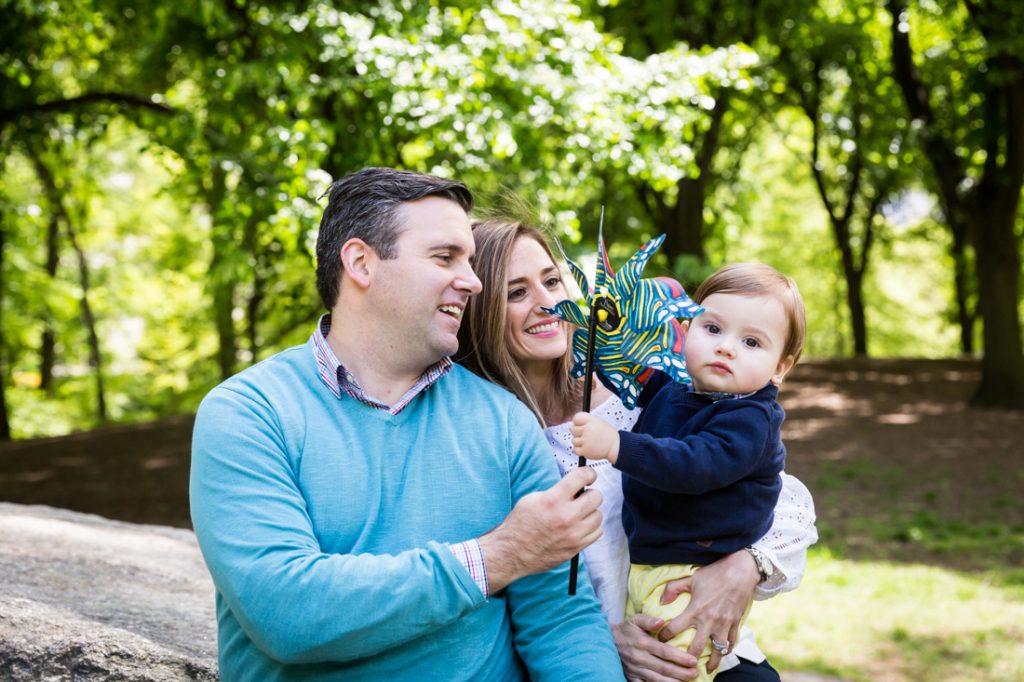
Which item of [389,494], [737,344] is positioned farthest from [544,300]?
[389,494]

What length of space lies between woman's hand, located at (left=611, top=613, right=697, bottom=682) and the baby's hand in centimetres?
54

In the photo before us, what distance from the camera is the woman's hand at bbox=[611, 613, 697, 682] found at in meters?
2.41

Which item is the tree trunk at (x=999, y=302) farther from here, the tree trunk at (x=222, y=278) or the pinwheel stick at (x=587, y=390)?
the pinwheel stick at (x=587, y=390)

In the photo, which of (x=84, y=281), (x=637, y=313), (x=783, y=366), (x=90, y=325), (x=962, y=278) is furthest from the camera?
(x=962, y=278)

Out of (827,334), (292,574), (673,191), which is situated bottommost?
(827,334)

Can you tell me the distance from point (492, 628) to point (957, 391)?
510 inches

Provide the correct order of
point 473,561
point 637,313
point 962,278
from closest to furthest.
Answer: point 473,561 < point 637,313 < point 962,278

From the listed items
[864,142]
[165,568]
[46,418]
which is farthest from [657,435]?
[46,418]

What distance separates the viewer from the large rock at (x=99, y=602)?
103 inches

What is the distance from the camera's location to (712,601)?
2430 mm

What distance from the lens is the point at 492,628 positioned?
2.28 m

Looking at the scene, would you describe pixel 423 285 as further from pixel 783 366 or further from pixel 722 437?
pixel 783 366

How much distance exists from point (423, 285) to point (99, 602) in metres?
1.72

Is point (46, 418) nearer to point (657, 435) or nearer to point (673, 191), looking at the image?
point (673, 191)
